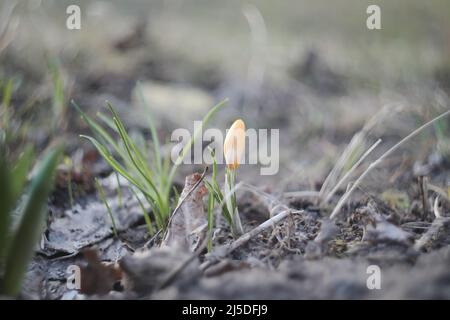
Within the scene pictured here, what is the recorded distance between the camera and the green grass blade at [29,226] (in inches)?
35.4

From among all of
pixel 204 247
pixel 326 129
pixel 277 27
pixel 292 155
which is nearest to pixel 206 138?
pixel 292 155

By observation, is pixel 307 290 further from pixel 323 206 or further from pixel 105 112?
pixel 105 112

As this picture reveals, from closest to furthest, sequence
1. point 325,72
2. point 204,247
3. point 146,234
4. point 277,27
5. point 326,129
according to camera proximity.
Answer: point 204,247
point 146,234
point 326,129
point 325,72
point 277,27

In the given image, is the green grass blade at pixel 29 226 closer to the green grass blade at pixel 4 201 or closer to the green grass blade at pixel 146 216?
the green grass blade at pixel 4 201

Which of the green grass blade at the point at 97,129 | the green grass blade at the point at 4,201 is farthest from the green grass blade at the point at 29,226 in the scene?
the green grass blade at the point at 97,129

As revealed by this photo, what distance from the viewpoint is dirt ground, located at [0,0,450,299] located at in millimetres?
1045

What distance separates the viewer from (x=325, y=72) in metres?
2.83

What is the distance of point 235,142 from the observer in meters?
1.25

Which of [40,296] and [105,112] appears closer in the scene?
[40,296]

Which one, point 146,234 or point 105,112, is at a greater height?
point 105,112

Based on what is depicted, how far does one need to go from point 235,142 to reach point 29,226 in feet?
1.80

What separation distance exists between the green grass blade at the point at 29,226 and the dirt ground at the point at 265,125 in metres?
0.17

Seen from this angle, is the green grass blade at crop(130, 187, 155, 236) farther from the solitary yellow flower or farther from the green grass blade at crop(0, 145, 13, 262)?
the green grass blade at crop(0, 145, 13, 262)

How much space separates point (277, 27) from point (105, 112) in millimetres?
1608
